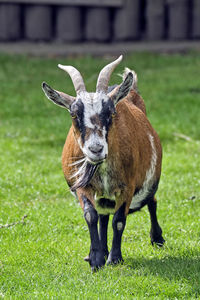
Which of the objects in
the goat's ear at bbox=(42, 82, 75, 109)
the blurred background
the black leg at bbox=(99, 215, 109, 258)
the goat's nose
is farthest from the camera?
the blurred background

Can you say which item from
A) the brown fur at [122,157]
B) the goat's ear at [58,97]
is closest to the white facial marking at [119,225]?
the brown fur at [122,157]

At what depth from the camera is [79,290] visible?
501cm

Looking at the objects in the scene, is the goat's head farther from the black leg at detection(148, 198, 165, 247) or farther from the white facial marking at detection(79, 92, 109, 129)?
the black leg at detection(148, 198, 165, 247)

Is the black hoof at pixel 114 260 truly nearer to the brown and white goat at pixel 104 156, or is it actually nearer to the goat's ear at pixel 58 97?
the brown and white goat at pixel 104 156

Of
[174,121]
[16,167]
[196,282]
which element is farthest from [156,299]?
[174,121]

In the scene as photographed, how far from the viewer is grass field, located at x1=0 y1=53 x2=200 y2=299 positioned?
17.0 ft

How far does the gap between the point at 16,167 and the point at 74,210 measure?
204 centimetres

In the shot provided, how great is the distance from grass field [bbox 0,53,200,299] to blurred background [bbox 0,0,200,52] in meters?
2.01

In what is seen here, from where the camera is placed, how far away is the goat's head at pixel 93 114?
16.6 ft

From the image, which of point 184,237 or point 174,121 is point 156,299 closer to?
point 184,237

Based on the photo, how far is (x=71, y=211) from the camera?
A: 7.57 metres

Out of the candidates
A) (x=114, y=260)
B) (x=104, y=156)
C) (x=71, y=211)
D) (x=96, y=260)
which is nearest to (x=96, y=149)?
(x=104, y=156)

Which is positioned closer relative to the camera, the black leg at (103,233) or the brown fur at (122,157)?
the brown fur at (122,157)

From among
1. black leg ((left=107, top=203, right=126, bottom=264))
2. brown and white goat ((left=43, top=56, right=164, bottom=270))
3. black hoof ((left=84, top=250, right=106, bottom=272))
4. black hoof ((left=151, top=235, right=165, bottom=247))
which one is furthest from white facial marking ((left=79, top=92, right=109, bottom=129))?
black hoof ((left=151, top=235, right=165, bottom=247))
